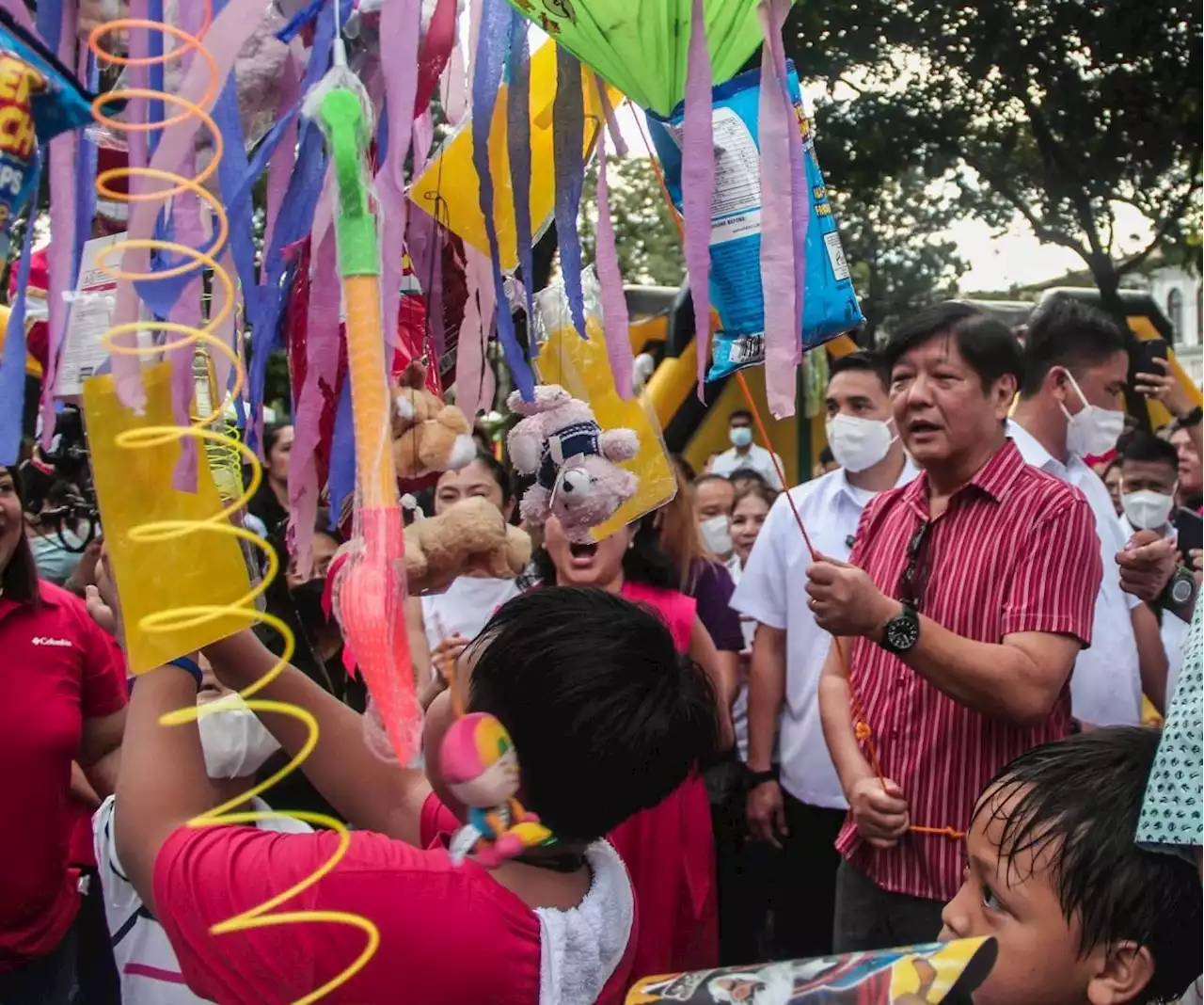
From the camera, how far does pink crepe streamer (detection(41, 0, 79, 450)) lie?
1183mm

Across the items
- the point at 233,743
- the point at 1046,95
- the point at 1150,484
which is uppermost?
the point at 1046,95

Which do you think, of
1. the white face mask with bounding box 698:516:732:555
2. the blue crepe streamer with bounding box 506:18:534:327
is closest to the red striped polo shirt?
the blue crepe streamer with bounding box 506:18:534:327

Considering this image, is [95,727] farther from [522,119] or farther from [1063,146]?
[1063,146]

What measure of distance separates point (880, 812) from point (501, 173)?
122cm

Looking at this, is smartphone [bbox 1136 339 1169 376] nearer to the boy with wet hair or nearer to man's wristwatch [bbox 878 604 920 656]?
man's wristwatch [bbox 878 604 920 656]

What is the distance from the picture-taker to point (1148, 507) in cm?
369

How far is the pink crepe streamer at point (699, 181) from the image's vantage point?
4.15 ft

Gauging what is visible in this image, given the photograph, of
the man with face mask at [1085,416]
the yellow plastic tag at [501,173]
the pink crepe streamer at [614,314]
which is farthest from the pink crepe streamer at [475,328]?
the man with face mask at [1085,416]

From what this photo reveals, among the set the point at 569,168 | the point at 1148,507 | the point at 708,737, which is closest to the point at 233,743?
the point at 708,737

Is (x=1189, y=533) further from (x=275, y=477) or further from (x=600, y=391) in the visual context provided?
(x=275, y=477)

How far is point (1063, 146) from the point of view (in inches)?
402

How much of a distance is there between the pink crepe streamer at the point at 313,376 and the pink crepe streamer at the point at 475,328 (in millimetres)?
225

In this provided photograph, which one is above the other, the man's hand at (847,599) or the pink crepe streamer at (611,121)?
the pink crepe streamer at (611,121)

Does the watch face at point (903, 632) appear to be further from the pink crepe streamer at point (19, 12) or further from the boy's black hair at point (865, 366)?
the pink crepe streamer at point (19, 12)
